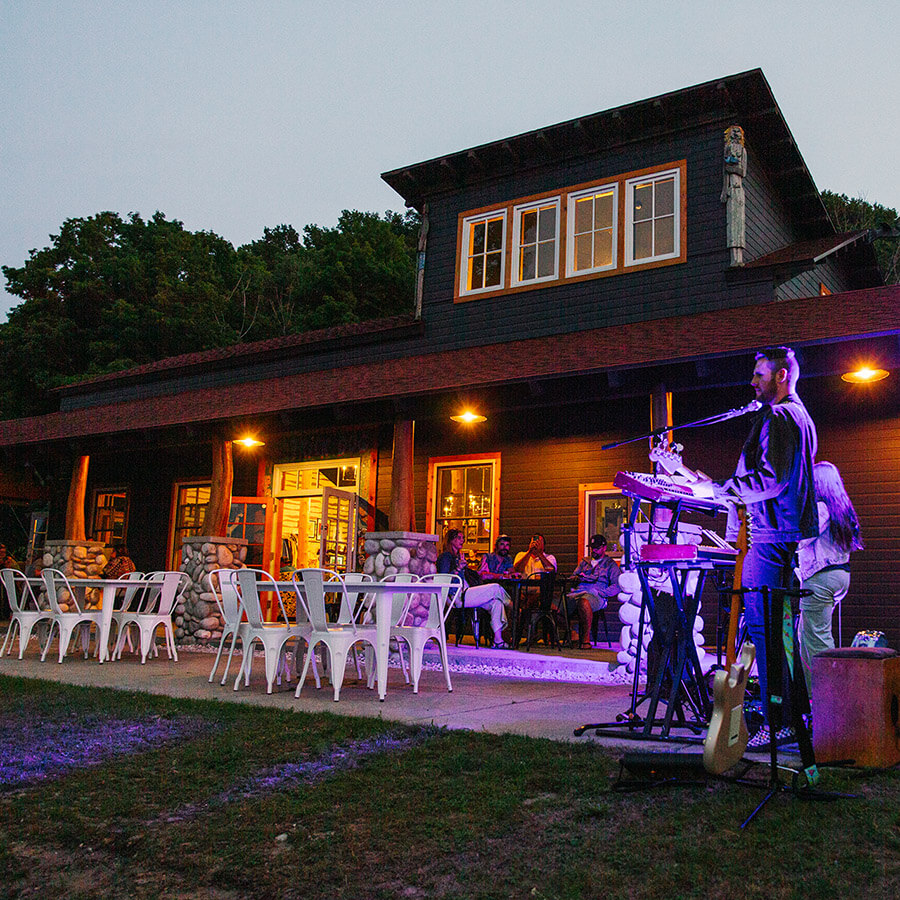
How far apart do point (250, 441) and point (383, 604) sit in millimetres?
6111

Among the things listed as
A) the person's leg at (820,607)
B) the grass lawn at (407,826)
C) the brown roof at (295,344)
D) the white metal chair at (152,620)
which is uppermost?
the brown roof at (295,344)

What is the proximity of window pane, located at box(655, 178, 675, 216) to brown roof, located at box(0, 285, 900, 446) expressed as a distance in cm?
307

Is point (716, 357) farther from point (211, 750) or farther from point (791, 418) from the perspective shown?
point (211, 750)

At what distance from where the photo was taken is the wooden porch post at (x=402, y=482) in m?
9.38

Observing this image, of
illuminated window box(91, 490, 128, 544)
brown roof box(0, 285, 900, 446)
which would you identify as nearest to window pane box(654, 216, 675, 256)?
brown roof box(0, 285, 900, 446)

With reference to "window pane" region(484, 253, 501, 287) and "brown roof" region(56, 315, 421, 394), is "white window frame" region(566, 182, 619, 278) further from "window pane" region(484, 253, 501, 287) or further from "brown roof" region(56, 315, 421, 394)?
"brown roof" region(56, 315, 421, 394)

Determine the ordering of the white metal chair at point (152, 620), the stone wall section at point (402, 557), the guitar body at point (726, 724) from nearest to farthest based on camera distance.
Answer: the guitar body at point (726, 724)
the white metal chair at point (152, 620)
the stone wall section at point (402, 557)

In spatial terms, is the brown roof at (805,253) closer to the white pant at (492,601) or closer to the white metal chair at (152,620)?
the white pant at (492,601)

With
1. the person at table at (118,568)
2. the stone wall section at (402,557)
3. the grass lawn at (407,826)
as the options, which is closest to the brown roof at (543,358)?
the stone wall section at (402,557)

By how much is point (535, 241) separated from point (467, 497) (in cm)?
349

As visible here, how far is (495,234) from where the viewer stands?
11.8 meters

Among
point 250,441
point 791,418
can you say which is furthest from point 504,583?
point 791,418

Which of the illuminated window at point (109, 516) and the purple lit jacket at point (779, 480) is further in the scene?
the illuminated window at point (109, 516)

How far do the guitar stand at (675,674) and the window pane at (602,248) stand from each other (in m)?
7.08
